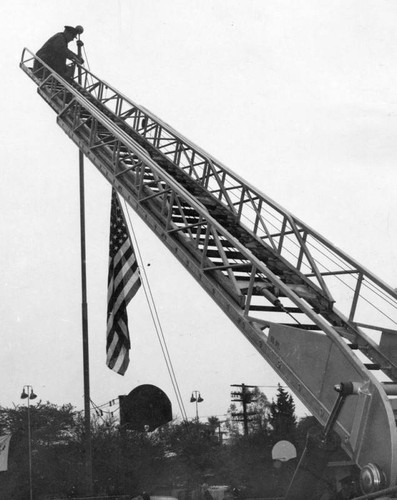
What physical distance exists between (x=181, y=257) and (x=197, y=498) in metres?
22.9

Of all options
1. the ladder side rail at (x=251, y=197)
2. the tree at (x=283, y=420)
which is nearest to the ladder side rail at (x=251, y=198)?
the ladder side rail at (x=251, y=197)

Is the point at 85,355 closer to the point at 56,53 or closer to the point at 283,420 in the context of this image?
the point at 56,53

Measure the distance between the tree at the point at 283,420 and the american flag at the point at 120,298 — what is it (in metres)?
30.3

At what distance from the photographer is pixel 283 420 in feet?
154

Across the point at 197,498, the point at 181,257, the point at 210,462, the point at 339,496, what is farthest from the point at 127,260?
the point at 210,462

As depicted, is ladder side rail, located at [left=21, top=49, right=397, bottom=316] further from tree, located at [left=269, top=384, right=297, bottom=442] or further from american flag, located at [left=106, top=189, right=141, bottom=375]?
tree, located at [left=269, top=384, right=297, bottom=442]

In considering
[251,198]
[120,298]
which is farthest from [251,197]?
[120,298]

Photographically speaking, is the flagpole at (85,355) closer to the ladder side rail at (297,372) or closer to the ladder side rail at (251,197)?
the ladder side rail at (251,197)

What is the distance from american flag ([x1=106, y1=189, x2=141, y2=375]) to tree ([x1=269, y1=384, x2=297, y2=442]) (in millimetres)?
30255

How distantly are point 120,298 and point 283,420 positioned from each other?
38.1 m

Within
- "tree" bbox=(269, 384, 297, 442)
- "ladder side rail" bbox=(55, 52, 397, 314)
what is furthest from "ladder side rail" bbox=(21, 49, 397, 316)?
"tree" bbox=(269, 384, 297, 442)

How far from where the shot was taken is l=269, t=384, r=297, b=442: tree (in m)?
41.7

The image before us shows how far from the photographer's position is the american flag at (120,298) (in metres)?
11.2

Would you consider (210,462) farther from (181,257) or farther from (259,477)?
(181,257)
